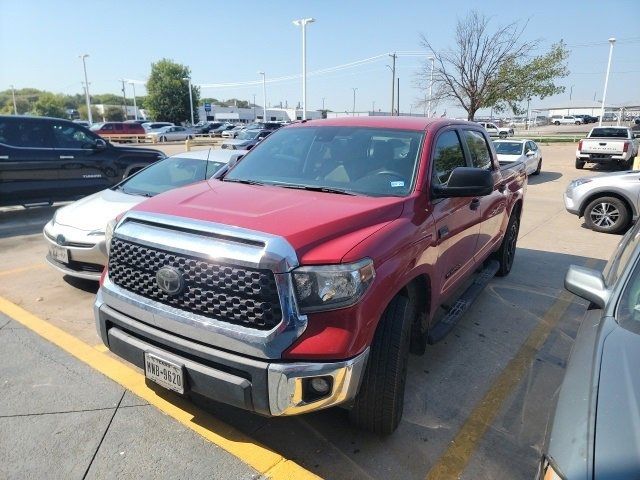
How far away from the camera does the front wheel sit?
5680mm

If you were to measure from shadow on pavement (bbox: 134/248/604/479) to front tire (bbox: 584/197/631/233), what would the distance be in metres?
5.29

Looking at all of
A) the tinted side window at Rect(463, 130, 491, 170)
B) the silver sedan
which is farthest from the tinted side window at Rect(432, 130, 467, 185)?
the silver sedan

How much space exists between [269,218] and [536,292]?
4.13 m

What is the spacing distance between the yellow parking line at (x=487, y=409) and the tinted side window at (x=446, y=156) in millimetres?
1561

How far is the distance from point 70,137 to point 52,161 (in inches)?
26.5

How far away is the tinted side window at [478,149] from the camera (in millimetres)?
4338

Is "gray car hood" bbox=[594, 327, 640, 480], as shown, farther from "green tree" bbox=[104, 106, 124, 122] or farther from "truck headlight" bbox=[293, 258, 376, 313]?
"green tree" bbox=[104, 106, 124, 122]

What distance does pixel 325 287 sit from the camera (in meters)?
2.21

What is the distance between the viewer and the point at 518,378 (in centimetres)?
352

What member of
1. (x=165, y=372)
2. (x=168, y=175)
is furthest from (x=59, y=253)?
(x=165, y=372)

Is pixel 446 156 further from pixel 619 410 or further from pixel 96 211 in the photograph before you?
pixel 96 211

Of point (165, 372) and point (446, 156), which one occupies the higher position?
point (446, 156)

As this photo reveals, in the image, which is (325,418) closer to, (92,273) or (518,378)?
(518,378)

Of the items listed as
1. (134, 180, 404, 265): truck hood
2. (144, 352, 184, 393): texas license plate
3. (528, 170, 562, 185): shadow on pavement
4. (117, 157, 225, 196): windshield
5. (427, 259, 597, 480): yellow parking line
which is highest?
(134, 180, 404, 265): truck hood
